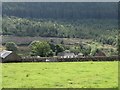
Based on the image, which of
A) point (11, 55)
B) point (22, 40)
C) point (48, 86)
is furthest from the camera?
point (22, 40)

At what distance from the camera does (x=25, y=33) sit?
190 metres

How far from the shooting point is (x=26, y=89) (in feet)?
51.4

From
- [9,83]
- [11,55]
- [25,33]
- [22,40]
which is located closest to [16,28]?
[25,33]

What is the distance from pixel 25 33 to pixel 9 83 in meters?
173

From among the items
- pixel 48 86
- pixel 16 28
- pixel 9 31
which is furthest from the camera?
pixel 16 28

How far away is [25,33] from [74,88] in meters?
176

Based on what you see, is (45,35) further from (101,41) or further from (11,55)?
(11,55)

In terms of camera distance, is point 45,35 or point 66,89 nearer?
point 66,89

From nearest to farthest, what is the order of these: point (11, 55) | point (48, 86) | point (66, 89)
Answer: point (66, 89) < point (48, 86) < point (11, 55)

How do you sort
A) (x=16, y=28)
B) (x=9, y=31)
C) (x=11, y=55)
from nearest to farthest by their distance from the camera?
(x=11, y=55) → (x=9, y=31) → (x=16, y=28)

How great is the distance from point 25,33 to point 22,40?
100.0 ft

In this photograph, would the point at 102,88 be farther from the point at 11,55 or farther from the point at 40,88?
the point at 11,55

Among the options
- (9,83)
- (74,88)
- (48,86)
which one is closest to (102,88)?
(74,88)

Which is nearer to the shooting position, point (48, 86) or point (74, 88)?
point (74, 88)
